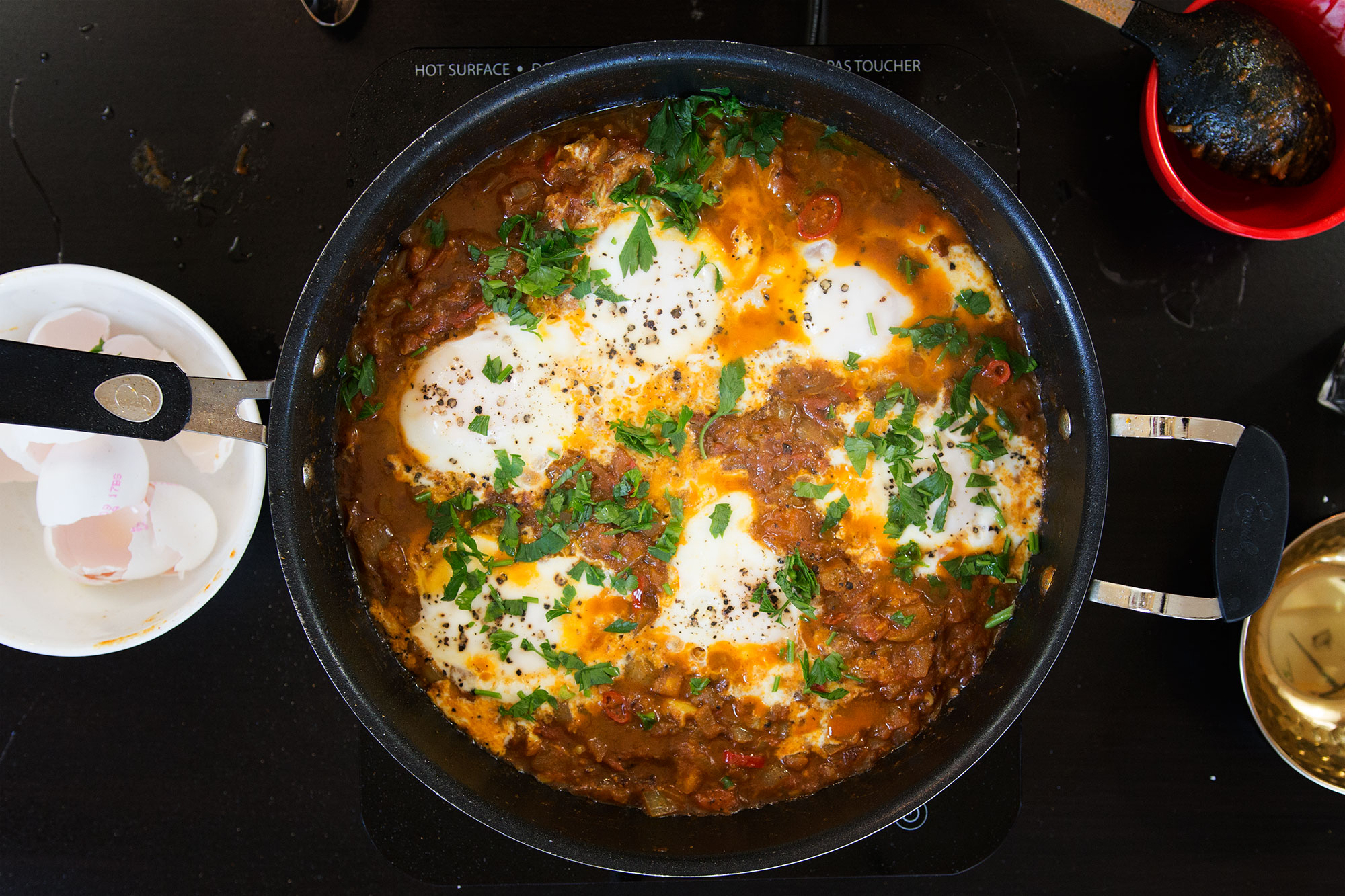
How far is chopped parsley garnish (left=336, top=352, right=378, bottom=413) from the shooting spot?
2.35 m

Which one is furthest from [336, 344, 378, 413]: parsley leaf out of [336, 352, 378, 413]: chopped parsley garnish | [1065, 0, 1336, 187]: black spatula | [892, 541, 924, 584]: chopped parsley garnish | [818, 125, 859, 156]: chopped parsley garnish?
[1065, 0, 1336, 187]: black spatula

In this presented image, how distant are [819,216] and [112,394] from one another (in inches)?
73.5

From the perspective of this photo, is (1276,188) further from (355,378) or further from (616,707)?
(355,378)

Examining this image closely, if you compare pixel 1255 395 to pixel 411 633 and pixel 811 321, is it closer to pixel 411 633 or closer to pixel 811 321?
pixel 811 321

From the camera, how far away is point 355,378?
7.82 ft

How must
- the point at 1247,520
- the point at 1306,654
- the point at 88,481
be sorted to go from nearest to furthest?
1. the point at 1247,520
2. the point at 88,481
3. the point at 1306,654

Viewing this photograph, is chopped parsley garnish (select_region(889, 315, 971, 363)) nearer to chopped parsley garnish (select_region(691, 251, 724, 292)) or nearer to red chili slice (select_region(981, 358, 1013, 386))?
red chili slice (select_region(981, 358, 1013, 386))

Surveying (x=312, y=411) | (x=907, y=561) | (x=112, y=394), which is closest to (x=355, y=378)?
(x=312, y=411)

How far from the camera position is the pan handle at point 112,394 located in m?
1.91

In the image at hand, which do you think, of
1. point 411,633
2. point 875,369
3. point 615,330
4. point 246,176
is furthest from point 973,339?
point 246,176

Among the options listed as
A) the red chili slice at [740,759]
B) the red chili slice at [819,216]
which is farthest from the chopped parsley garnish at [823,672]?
the red chili slice at [819,216]

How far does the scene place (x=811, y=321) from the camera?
2369mm

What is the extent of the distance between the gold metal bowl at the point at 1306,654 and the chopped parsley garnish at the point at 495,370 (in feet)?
7.78

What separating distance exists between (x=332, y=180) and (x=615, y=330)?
1032mm
